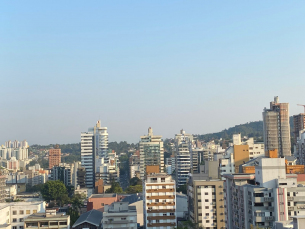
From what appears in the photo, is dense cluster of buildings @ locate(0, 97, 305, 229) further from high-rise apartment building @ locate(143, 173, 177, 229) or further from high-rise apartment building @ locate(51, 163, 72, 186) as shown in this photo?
high-rise apartment building @ locate(51, 163, 72, 186)

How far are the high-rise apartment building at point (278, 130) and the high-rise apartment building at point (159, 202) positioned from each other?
43593 millimetres

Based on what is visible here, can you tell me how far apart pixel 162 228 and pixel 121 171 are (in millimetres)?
88732

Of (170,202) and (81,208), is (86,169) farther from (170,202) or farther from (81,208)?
(170,202)

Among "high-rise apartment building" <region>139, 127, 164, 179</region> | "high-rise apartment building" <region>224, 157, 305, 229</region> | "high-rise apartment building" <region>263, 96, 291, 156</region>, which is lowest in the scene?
"high-rise apartment building" <region>224, 157, 305, 229</region>

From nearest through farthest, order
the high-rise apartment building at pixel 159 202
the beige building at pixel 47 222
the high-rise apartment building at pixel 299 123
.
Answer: the beige building at pixel 47 222 < the high-rise apartment building at pixel 159 202 < the high-rise apartment building at pixel 299 123

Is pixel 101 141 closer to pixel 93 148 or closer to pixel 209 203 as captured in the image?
pixel 93 148

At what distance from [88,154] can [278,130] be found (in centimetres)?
4157

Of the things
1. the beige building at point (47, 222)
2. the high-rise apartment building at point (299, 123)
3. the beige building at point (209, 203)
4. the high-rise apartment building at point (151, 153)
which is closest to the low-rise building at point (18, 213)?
the beige building at point (47, 222)

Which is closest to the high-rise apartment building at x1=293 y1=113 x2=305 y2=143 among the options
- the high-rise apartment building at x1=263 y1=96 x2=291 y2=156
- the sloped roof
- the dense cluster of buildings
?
the high-rise apartment building at x1=263 y1=96 x2=291 y2=156

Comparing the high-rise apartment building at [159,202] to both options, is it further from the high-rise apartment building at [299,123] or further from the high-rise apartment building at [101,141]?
the high-rise apartment building at [299,123]

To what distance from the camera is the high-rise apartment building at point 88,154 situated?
316 ft

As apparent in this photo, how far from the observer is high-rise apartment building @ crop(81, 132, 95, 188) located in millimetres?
96419

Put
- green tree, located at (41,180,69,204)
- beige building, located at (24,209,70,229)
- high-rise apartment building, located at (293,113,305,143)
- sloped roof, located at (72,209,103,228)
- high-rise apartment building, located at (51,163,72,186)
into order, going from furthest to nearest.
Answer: high-rise apartment building, located at (51,163,72,186) → high-rise apartment building, located at (293,113,305,143) → green tree, located at (41,180,69,204) → sloped roof, located at (72,209,103,228) → beige building, located at (24,209,70,229)

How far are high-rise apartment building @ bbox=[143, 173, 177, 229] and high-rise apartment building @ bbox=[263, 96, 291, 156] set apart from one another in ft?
143
